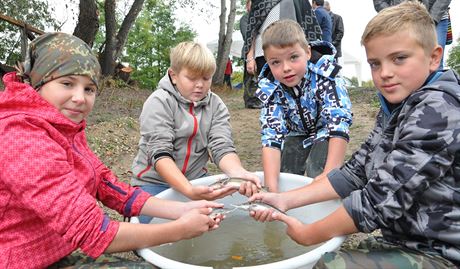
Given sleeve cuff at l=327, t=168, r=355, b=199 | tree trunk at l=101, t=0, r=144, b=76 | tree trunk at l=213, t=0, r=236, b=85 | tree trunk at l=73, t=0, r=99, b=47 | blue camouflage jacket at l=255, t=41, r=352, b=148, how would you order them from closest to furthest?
sleeve cuff at l=327, t=168, r=355, b=199 < blue camouflage jacket at l=255, t=41, r=352, b=148 < tree trunk at l=73, t=0, r=99, b=47 < tree trunk at l=101, t=0, r=144, b=76 < tree trunk at l=213, t=0, r=236, b=85

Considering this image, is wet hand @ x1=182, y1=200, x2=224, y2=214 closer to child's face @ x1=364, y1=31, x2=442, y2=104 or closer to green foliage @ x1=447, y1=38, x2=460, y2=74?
child's face @ x1=364, y1=31, x2=442, y2=104

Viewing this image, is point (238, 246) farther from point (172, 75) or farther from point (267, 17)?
point (267, 17)

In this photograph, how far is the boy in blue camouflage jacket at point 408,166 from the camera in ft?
4.50

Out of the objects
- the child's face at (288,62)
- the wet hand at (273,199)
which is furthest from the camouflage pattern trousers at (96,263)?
the child's face at (288,62)

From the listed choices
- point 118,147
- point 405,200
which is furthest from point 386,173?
point 118,147

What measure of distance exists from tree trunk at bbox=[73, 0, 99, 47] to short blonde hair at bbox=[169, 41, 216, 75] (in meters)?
5.35

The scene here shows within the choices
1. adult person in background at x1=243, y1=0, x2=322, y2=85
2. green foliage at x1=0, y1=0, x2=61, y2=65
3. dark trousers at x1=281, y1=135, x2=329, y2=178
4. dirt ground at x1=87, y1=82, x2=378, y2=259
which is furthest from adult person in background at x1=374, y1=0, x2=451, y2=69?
green foliage at x1=0, y1=0, x2=61, y2=65

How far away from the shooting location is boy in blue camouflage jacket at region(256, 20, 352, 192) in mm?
2383

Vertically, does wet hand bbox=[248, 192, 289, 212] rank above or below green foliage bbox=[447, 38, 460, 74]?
below

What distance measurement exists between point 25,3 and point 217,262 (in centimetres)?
868

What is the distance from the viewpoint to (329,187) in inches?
76.5

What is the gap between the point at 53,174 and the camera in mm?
1448

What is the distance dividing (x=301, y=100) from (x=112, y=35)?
6.89 metres

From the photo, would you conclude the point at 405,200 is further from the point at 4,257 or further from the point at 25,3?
the point at 25,3
